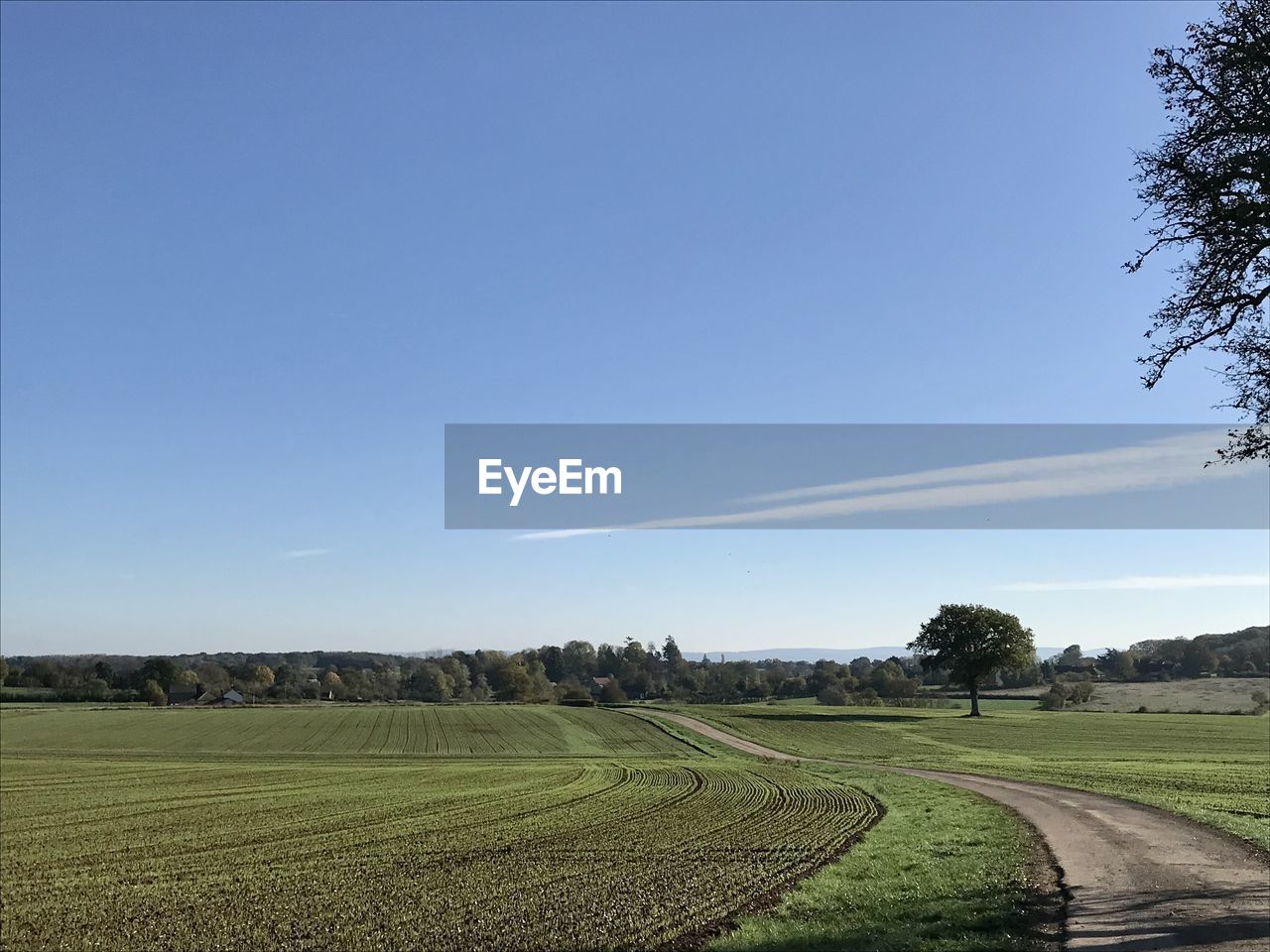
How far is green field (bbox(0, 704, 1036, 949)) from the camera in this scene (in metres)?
15.9

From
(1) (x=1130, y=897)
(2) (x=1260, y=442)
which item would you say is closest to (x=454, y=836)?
(1) (x=1130, y=897)

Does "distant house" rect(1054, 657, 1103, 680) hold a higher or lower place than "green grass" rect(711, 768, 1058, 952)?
lower

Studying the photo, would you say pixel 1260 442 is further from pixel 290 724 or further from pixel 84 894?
pixel 290 724

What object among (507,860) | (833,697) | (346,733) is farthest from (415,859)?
(833,697)

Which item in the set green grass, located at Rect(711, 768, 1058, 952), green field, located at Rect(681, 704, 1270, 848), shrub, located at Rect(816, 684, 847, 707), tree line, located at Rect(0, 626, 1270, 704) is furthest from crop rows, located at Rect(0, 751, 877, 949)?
tree line, located at Rect(0, 626, 1270, 704)

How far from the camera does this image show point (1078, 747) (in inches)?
2441

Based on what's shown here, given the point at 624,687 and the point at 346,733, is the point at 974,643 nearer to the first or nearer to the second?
the point at 346,733

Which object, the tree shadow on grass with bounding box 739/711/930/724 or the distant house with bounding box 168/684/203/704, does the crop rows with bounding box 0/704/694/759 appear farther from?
the distant house with bounding box 168/684/203/704

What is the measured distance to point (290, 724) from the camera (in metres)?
101

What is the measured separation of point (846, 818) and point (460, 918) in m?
14.0

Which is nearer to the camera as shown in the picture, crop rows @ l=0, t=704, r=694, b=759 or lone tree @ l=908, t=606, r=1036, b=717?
crop rows @ l=0, t=704, r=694, b=759

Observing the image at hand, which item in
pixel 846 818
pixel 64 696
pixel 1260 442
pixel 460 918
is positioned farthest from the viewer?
pixel 64 696

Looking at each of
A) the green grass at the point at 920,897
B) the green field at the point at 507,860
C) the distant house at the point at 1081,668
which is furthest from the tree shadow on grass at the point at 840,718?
the distant house at the point at 1081,668

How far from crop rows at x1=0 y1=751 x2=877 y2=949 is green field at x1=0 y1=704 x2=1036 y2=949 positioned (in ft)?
0.32
